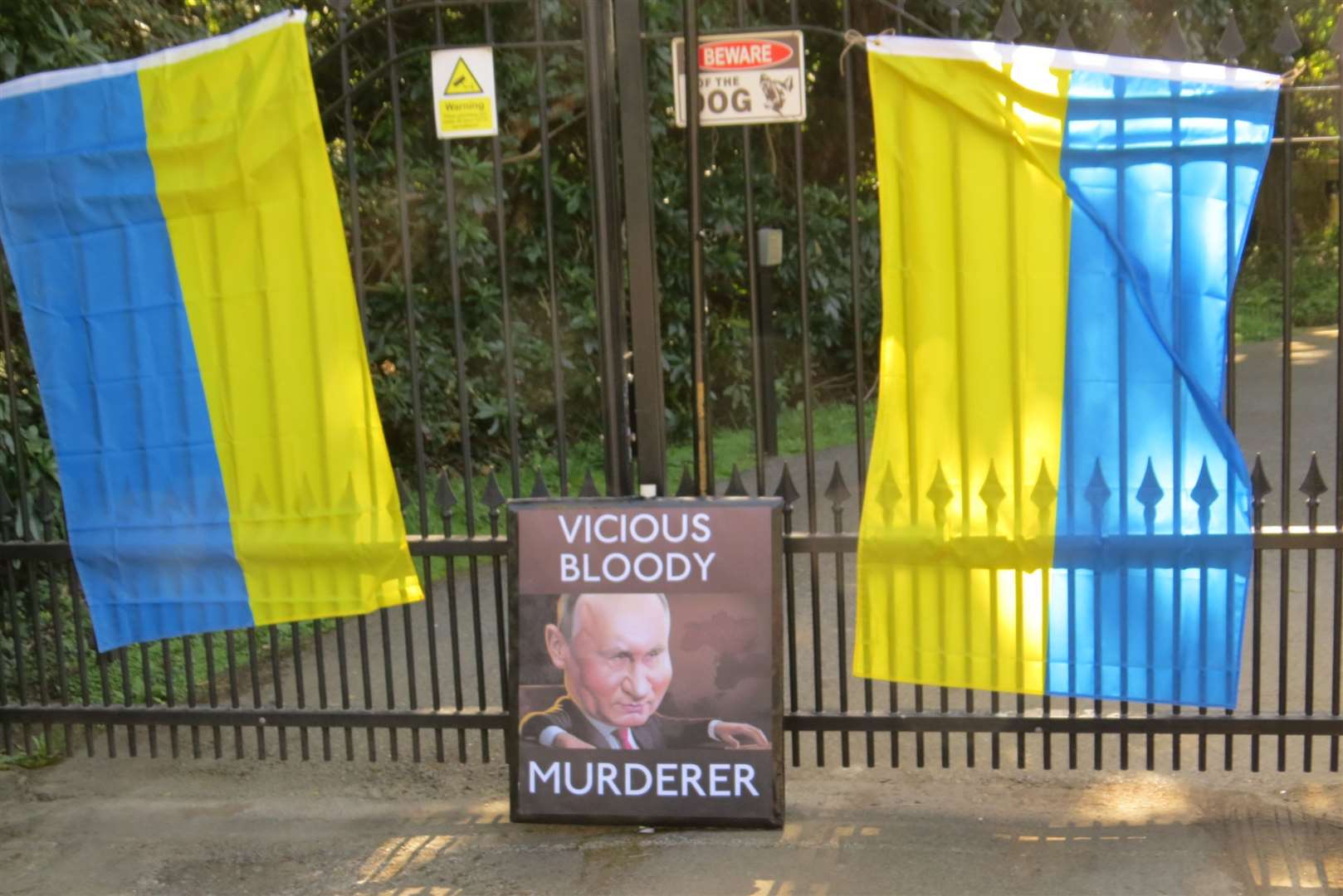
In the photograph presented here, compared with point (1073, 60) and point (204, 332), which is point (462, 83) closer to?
point (204, 332)

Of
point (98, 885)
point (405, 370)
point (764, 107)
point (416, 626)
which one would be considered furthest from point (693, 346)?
point (405, 370)

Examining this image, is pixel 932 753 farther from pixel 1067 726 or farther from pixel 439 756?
pixel 439 756

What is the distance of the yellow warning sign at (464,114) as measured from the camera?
14.7 feet

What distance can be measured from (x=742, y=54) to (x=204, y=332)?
1.98m

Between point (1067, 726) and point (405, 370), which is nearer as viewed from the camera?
point (1067, 726)

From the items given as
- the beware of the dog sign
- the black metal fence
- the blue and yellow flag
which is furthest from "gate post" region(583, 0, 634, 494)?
the blue and yellow flag

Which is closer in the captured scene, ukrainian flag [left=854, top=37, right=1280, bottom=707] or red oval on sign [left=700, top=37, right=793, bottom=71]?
ukrainian flag [left=854, top=37, right=1280, bottom=707]

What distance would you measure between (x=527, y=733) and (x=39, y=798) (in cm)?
193

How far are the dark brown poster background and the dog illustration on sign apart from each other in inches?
48.9

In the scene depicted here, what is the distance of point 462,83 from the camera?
14.7ft

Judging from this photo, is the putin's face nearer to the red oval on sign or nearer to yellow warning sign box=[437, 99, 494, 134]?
yellow warning sign box=[437, 99, 494, 134]

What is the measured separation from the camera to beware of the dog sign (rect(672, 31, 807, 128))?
4328 mm

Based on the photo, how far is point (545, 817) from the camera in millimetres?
4484

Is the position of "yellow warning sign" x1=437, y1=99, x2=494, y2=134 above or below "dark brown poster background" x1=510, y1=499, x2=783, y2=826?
above
